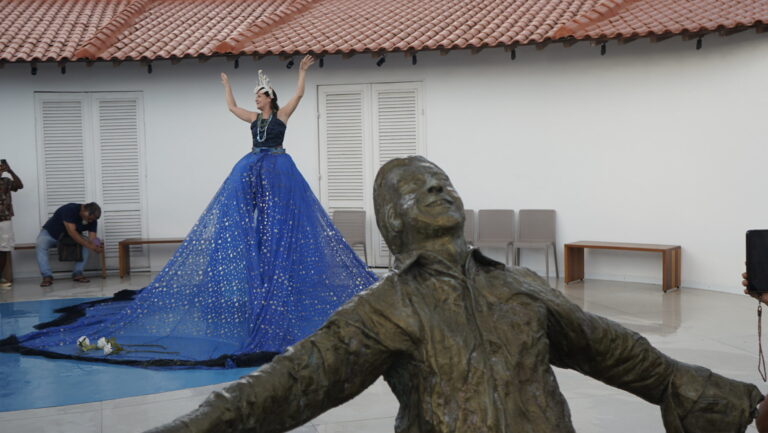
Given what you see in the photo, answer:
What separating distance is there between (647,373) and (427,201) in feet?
2.06

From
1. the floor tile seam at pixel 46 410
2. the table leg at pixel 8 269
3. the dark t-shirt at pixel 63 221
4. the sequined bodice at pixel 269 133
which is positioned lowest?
the floor tile seam at pixel 46 410

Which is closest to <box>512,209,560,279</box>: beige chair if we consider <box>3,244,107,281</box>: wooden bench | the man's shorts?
<box>3,244,107,281</box>: wooden bench

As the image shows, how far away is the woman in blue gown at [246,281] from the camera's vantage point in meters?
6.52

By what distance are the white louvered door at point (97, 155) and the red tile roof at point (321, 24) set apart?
0.89 m

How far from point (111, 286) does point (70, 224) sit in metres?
1.00

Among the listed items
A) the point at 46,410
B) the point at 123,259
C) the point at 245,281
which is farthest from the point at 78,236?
the point at 46,410

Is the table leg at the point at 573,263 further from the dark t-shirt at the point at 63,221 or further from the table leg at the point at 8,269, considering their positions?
the table leg at the point at 8,269

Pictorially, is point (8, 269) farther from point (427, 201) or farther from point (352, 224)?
point (427, 201)

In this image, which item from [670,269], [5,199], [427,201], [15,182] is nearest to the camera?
[427,201]

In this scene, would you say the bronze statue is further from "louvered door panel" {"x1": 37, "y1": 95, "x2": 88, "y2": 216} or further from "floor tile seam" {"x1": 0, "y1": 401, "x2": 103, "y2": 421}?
"louvered door panel" {"x1": 37, "y1": 95, "x2": 88, "y2": 216}

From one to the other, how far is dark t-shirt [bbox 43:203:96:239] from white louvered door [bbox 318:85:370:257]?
3198 millimetres

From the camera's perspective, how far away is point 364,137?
36.9 feet

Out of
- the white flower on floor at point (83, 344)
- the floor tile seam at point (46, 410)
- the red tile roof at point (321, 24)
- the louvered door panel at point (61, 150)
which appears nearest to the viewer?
the floor tile seam at point (46, 410)

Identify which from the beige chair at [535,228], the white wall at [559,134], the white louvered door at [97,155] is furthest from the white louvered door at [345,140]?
the white louvered door at [97,155]
